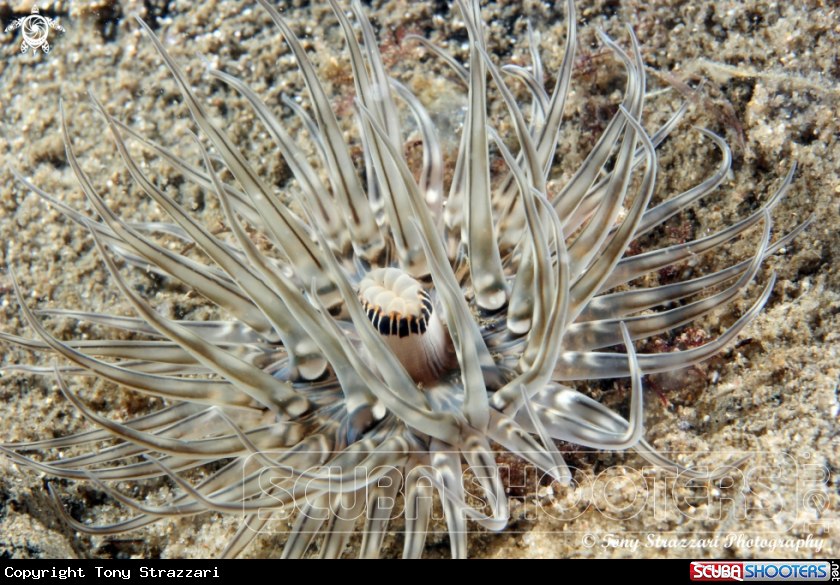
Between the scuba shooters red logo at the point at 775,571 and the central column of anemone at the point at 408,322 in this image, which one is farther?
the central column of anemone at the point at 408,322

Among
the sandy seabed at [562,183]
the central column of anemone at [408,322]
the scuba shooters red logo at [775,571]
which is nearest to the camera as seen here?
the scuba shooters red logo at [775,571]

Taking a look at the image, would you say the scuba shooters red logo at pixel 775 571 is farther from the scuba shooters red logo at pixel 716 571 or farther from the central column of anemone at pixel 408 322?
the central column of anemone at pixel 408 322

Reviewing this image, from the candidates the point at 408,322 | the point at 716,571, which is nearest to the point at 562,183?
the point at 408,322

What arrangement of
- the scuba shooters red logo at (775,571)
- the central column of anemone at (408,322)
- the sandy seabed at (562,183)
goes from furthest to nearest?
the central column of anemone at (408,322), the sandy seabed at (562,183), the scuba shooters red logo at (775,571)

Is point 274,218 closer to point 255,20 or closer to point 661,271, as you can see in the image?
point 661,271

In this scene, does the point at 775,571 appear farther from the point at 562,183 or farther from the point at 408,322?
the point at 562,183

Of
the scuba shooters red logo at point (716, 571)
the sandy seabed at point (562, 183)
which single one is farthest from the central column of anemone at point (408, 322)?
the scuba shooters red logo at point (716, 571)
